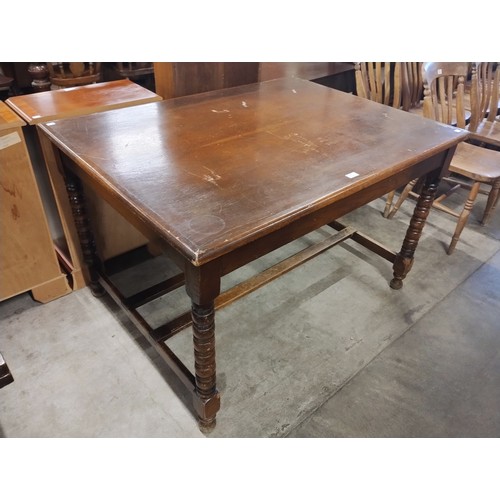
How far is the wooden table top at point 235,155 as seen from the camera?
1002mm

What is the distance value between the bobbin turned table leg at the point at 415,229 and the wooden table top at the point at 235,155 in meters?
0.25

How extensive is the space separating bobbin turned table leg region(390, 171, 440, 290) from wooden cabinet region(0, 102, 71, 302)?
161cm

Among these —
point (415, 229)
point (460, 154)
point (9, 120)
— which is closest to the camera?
point (9, 120)

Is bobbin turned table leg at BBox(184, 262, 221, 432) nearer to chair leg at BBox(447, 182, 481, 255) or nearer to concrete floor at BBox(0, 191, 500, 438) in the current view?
concrete floor at BBox(0, 191, 500, 438)

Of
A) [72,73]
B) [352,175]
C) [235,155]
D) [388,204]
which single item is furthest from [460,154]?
[72,73]

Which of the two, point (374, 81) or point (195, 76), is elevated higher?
point (195, 76)

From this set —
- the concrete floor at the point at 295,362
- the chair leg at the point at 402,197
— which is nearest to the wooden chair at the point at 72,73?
the concrete floor at the point at 295,362

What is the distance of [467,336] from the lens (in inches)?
73.1

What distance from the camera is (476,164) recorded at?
2293 millimetres

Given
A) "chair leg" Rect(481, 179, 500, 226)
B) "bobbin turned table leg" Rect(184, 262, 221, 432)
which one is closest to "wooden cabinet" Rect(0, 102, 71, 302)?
"bobbin turned table leg" Rect(184, 262, 221, 432)

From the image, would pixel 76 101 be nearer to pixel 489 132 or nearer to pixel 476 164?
pixel 476 164

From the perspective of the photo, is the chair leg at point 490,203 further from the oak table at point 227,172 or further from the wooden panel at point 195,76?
the wooden panel at point 195,76

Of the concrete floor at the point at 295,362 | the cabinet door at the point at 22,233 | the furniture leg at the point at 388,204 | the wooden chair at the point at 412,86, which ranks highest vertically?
the wooden chair at the point at 412,86

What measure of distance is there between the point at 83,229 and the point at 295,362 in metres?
1.04
